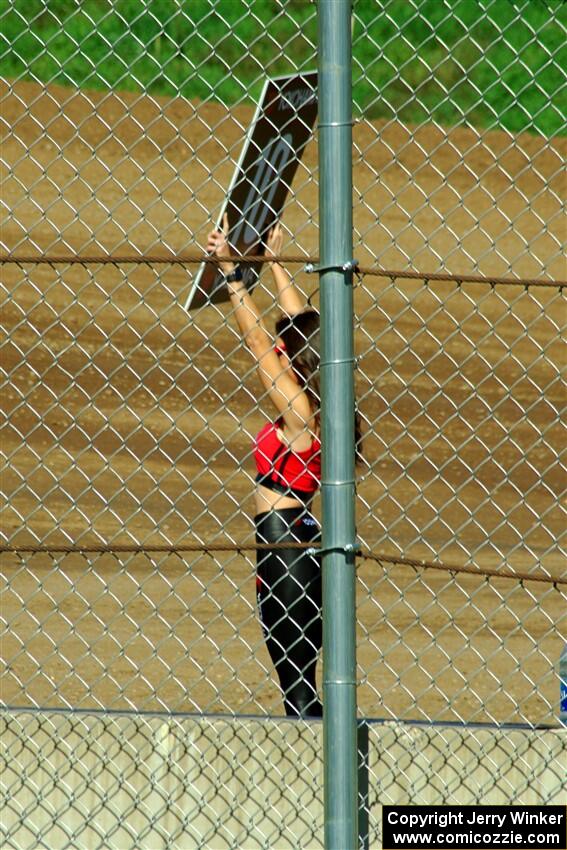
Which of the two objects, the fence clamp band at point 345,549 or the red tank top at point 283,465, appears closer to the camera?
the fence clamp band at point 345,549

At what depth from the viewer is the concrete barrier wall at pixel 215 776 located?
12.1 feet

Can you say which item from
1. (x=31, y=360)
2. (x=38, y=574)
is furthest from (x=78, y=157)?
(x=38, y=574)

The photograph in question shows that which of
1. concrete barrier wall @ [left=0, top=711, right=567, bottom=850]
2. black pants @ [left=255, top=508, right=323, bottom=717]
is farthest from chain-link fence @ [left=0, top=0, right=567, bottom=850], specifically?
black pants @ [left=255, top=508, right=323, bottom=717]

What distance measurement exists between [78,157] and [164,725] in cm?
1662

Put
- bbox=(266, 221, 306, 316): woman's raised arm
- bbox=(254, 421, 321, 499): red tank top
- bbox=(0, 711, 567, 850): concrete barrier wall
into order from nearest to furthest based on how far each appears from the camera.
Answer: bbox=(0, 711, 567, 850): concrete barrier wall < bbox=(266, 221, 306, 316): woman's raised arm < bbox=(254, 421, 321, 499): red tank top

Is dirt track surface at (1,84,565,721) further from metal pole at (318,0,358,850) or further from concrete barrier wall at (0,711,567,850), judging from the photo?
metal pole at (318,0,358,850)

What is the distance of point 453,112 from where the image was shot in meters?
18.6

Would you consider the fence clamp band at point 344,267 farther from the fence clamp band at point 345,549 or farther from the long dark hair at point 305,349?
the long dark hair at point 305,349

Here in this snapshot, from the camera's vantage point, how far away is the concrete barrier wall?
12.1ft

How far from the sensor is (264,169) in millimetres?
3541

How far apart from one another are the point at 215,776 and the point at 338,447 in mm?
1015

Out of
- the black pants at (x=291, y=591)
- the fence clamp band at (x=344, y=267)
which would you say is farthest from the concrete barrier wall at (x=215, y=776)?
the fence clamp band at (x=344, y=267)

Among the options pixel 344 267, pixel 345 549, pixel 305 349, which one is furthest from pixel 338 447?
pixel 305 349

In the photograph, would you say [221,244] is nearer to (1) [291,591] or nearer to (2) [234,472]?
(1) [291,591]
